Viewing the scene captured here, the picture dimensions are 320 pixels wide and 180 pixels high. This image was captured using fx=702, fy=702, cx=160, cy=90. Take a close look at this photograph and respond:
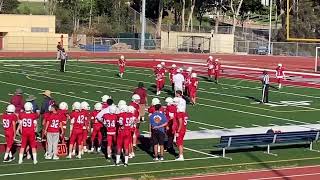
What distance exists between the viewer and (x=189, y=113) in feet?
86.7

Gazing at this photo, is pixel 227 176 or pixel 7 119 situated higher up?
pixel 7 119

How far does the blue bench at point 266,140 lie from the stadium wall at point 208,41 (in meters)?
59.2

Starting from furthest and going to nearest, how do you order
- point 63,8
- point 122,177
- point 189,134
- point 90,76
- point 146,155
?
point 63,8 < point 90,76 < point 189,134 < point 146,155 < point 122,177

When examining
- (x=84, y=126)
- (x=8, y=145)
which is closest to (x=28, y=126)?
(x=8, y=145)

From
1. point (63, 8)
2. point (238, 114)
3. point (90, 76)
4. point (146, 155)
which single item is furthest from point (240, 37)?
point (146, 155)

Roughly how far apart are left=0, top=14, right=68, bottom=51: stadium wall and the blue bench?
5425 cm

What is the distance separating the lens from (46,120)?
669 inches

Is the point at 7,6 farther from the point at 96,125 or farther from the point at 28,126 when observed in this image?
the point at 28,126

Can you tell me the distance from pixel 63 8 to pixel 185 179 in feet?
277

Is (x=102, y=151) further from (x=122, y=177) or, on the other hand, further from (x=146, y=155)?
(x=122, y=177)

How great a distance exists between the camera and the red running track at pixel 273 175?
15.9 meters

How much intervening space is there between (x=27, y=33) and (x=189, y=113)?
49.6 meters

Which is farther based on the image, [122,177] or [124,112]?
[124,112]

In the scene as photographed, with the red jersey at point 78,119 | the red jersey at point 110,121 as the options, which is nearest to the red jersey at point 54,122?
the red jersey at point 78,119
